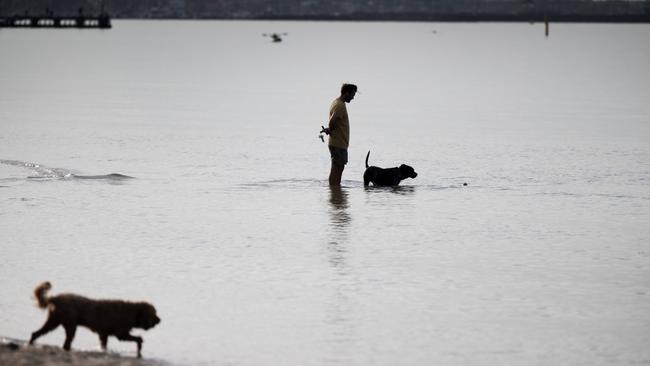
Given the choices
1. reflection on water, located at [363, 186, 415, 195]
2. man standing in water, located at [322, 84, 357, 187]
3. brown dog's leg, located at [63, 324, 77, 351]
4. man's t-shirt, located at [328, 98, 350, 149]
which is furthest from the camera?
reflection on water, located at [363, 186, 415, 195]

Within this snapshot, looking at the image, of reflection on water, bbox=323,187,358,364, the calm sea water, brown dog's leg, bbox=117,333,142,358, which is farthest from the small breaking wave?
brown dog's leg, bbox=117,333,142,358

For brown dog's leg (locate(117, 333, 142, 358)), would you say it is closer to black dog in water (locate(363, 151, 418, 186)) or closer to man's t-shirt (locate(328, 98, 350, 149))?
man's t-shirt (locate(328, 98, 350, 149))

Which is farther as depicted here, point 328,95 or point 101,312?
point 328,95

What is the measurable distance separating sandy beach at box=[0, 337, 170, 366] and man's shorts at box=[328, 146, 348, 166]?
10.1 meters

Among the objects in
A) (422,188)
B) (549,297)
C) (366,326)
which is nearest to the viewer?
(366,326)

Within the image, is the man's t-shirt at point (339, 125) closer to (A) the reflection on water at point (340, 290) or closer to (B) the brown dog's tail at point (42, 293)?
(A) the reflection on water at point (340, 290)

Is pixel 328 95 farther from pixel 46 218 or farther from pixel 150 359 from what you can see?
pixel 150 359

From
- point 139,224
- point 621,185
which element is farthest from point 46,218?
point 621,185

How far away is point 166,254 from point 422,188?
7.78m

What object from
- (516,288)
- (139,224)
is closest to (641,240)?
(516,288)

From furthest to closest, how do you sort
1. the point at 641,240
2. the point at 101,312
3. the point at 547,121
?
the point at 547,121, the point at 641,240, the point at 101,312

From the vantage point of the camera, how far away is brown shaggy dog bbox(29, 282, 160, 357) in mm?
10539

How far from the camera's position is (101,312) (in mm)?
10758

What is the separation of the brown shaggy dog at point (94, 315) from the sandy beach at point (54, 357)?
5.2 inches
